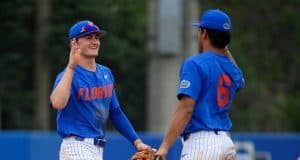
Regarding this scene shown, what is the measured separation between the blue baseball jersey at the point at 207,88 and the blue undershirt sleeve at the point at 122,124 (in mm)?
1186

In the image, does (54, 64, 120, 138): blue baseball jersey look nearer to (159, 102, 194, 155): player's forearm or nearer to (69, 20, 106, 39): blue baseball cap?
(69, 20, 106, 39): blue baseball cap

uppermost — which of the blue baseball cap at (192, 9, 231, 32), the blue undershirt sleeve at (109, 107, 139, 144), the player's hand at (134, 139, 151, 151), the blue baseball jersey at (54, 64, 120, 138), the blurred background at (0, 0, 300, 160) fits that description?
the blue baseball cap at (192, 9, 231, 32)

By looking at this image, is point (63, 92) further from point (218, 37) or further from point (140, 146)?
point (218, 37)

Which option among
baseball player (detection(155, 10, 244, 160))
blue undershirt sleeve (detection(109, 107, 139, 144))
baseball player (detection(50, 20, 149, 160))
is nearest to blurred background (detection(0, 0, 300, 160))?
blue undershirt sleeve (detection(109, 107, 139, 144))

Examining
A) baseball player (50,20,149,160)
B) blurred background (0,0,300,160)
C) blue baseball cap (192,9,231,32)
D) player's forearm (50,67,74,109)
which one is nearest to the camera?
blue baseball cap (192,9,231,32)

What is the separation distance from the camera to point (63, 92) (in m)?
8.76

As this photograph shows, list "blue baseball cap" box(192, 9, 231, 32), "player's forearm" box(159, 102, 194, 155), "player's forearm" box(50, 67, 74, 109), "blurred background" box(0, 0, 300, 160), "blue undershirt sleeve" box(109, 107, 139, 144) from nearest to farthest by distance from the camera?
1. "player's forearm" box(159, 102, 194, 155)
2. "blue baseball cap" box(192, 9, 231, 32)
3. "player's forearm" box(50, 67, 74, 109)
4. "blue undershirt sleeve" box(109, 107, 139, 144)
5. "blurred background" box(0, 0, 300, 160)

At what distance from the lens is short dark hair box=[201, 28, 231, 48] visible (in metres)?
8.55

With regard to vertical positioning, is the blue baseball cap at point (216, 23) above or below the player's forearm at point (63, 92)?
above

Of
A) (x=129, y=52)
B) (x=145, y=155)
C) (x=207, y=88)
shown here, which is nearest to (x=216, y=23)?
(x=207, y=88)

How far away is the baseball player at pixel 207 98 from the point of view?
327 inches

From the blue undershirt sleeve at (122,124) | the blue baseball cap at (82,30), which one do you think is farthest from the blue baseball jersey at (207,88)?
the blue undershirt sleeve at (122,124)

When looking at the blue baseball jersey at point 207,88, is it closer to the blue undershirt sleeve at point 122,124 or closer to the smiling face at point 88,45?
the smiling face at point 88,45

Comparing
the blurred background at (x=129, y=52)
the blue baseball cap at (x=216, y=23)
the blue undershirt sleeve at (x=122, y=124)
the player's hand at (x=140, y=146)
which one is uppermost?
the blue baseball cap at (x=216, y=23)
